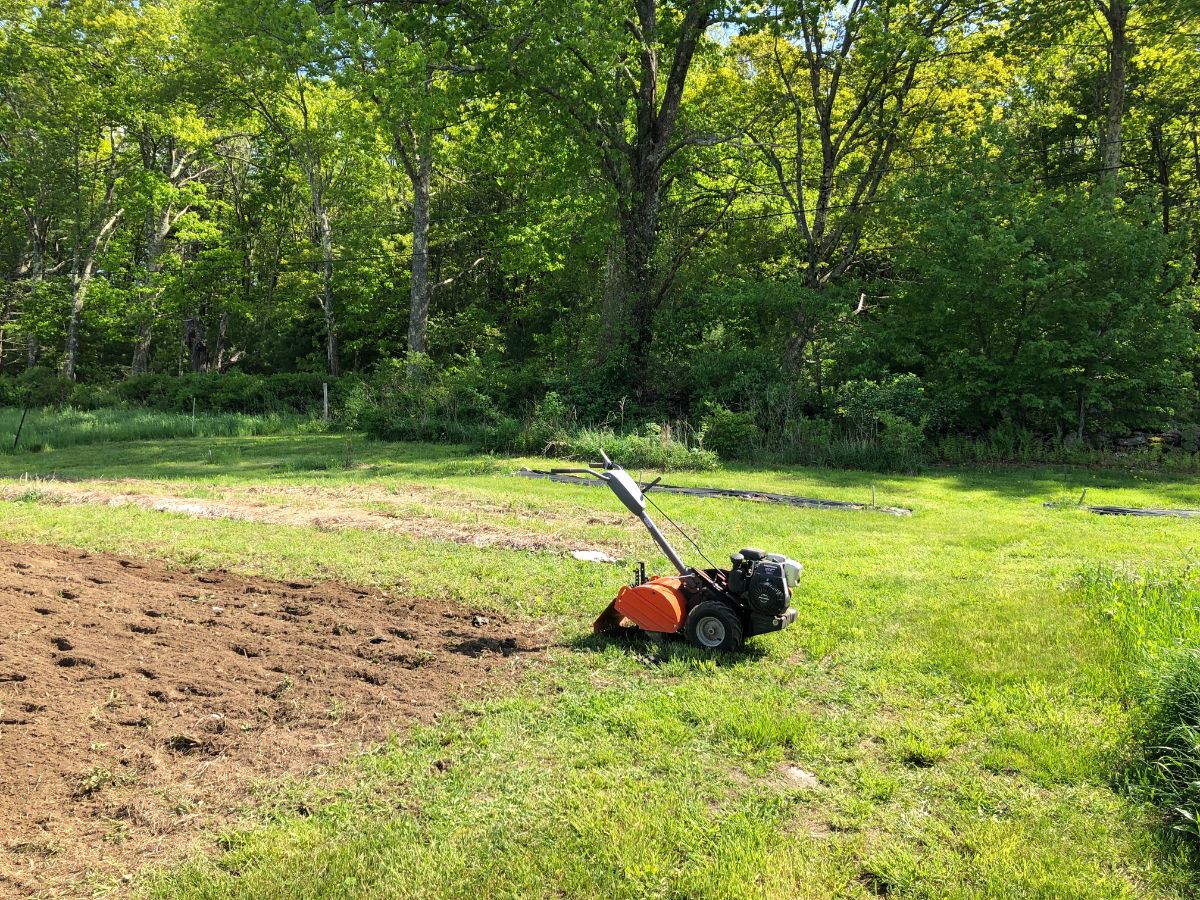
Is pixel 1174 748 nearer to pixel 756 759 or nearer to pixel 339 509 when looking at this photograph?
pixel 756 759

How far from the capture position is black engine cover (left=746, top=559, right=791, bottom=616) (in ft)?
14.7

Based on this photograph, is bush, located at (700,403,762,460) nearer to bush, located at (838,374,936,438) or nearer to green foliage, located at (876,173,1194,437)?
bush, located at (838,374,936,438)

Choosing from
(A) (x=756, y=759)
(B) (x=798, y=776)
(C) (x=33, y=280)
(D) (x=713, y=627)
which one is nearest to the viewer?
(B) (x=798, y=776)

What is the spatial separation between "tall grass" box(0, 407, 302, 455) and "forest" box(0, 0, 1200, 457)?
3428 millimetres

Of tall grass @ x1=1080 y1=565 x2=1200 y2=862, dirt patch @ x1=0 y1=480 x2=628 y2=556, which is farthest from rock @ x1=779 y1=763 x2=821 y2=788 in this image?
dirt patch @ x1=0 y1=480 x2=628 y2=556

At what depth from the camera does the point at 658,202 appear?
66.0 feet

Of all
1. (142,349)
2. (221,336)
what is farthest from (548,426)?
(142,349)

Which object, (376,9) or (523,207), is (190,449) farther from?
(523,207)

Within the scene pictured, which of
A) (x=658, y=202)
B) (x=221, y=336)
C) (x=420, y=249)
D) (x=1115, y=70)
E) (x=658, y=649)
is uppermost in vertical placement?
(x=1115, y=70)

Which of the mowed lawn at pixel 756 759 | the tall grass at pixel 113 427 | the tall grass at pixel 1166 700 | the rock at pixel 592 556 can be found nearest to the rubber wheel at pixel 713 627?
the mowed lawn at pixel 756 759

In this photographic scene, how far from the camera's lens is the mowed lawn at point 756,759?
2660 millimetres

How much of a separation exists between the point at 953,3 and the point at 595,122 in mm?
10105

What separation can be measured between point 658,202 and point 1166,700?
18.5 m

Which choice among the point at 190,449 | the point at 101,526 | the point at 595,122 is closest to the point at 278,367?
the point at 190,449
